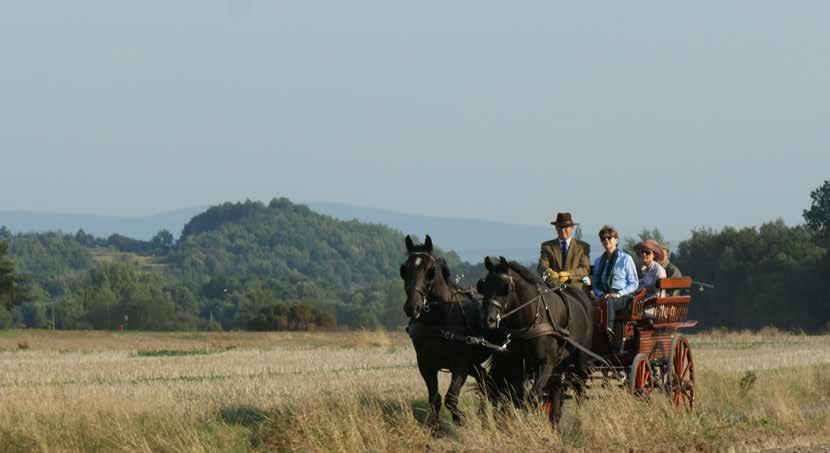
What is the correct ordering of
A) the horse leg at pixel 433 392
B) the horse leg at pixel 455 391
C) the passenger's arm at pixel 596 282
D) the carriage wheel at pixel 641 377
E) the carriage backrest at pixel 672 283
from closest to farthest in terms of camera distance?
the horse leg at pixel 455 391, the horse leg at pixel 433 392, the carriage wheel at pixel 641 377, the carriage backrest at pixel 672 283, the passenger's arm at pixel 596 282

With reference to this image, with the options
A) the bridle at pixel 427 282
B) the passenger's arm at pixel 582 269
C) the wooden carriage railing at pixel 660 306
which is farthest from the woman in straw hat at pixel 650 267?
the bridle at pixel 427 282

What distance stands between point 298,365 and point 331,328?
3547 centimetres

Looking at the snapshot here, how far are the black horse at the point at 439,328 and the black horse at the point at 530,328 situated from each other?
39cm

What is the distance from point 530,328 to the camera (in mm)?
13789

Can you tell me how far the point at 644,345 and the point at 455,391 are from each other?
2561 mm

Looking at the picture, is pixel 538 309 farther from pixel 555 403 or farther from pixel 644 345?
pixel 644 345

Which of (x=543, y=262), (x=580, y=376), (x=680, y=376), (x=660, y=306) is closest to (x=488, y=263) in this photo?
(x=543, y=262)

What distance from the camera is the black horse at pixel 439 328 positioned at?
46.1ft

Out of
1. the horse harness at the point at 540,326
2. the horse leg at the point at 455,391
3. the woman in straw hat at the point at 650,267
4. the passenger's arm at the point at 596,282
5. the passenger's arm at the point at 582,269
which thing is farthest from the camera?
the woman in straw hat at the point at 650,267

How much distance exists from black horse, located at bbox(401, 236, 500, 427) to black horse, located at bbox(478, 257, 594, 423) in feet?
1.29

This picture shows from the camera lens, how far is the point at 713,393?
18.6 meters

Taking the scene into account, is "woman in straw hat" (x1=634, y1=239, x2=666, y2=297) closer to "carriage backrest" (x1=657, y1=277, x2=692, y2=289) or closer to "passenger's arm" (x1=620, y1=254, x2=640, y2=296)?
"carriage backrest" (x1=657, y1=277, x2=692, y2=289)

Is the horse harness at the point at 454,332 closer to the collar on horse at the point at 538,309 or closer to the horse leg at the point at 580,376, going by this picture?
the collar on horse at the point at 538,309

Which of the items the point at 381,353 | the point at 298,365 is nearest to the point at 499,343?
the point at 298,365
